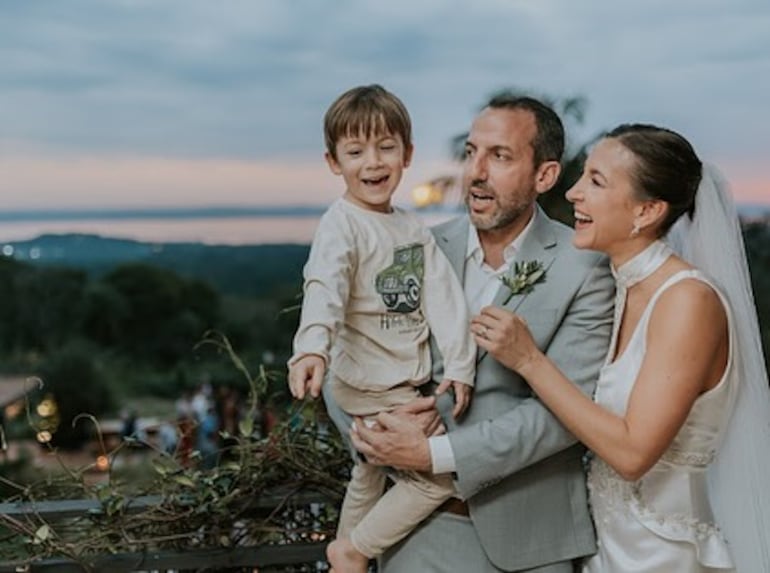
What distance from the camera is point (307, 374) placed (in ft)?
5.67

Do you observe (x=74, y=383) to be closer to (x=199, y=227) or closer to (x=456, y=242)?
(x=199, y=227)

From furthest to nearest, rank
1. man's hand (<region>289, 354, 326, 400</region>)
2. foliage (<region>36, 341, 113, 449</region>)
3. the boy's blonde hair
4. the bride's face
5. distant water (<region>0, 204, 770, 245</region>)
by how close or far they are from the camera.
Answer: foliage (<region>36, 341, 113, 449</region>) < distant water (<region>0, 204, 770, 245</region>) < the boy's blonde hair < the bride's face < man's hand (<region>289, 354, 326, 400</region>)

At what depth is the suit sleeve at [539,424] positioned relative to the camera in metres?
1.88

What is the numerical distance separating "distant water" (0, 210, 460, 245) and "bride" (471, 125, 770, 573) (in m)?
14.3

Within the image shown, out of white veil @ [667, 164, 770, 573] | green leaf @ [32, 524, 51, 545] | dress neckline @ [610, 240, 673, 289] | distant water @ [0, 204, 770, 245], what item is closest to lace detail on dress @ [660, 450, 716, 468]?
white veil @ [667, 164, 770, 573]

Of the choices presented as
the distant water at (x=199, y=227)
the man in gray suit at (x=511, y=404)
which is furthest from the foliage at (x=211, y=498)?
the distant water at (x=199, y=227)

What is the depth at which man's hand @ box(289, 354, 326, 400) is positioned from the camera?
67.6 inches

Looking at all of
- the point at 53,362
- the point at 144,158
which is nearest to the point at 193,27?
the point at 144,158

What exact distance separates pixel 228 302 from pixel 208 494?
1930 cm

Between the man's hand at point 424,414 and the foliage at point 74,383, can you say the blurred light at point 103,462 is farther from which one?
the foliage at point 74,383

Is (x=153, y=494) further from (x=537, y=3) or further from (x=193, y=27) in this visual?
(x=193, y=27)

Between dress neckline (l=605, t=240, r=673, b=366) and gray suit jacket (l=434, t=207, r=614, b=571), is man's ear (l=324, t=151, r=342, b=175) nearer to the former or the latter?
gray suit jacket (l=434, t=207, r=614, b=571)

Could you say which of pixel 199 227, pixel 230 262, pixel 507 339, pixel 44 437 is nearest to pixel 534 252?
pixel 507 339

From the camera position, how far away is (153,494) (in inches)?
90.9
